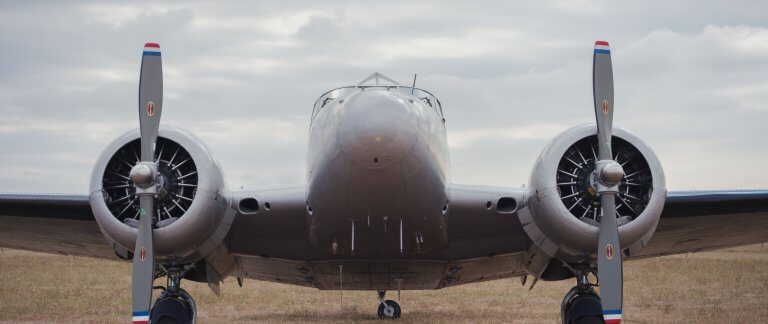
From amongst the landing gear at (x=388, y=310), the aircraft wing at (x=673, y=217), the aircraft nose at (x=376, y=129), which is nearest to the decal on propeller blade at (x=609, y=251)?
the aircraft wing at (x=673, y=217)

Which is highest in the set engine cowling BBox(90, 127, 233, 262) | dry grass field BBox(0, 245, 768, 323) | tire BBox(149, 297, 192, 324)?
engine cowling BBox(90, 127, 233, 262)

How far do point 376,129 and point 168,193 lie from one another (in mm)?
3584

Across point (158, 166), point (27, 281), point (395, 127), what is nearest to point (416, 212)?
point (395, 127)

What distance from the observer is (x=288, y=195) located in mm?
12336

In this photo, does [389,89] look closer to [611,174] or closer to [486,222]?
[486,222]

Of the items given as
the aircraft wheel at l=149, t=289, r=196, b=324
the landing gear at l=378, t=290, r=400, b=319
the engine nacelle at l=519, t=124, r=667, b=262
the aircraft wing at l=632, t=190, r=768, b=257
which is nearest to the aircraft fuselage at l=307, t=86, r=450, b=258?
the engine nacelle at l=519, t=124, r=667, b=262

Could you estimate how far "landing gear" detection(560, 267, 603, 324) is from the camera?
1304cm

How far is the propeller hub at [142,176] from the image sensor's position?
10758 millimetres

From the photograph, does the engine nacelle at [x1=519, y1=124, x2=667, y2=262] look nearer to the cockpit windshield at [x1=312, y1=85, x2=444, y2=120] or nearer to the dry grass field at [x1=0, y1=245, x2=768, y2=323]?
the cockpit windshield at [x1=312, y1=85, x2=444, y2=120]

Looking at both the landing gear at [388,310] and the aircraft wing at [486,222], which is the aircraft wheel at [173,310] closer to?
the aircraft wing at [486,222]

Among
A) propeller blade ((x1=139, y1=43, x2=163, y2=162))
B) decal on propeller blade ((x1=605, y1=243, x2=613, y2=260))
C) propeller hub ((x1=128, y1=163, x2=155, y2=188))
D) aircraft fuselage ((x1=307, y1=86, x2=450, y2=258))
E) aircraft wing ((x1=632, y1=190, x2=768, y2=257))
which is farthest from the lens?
aircraft wing ((x1=632, y1=190, x2=768, y2=257))

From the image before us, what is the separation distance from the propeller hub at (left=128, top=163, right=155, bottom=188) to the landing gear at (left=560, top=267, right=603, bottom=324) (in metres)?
6.48

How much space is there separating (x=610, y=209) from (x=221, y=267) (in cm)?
622

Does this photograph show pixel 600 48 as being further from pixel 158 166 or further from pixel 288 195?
pixel 158 166
